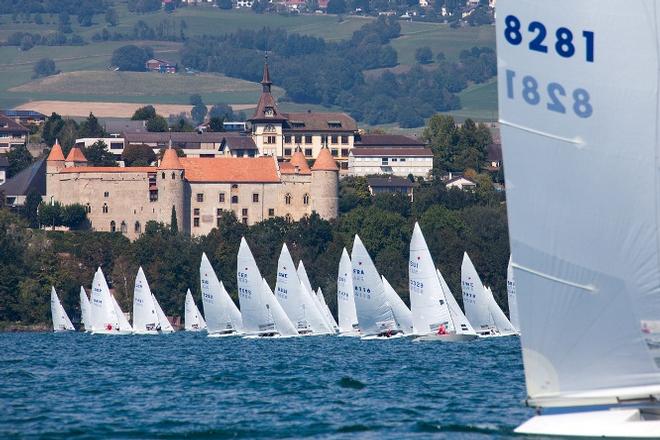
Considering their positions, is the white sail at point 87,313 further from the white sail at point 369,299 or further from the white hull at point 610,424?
the white hull at point 610,424

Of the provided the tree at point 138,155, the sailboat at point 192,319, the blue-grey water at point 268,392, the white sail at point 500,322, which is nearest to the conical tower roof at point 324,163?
the tree at point 138,155

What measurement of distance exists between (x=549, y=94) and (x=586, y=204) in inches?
66.0

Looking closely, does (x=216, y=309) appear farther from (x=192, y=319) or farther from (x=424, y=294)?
(x=424, y=294)

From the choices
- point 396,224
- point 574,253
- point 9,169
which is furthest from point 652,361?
point 9,169

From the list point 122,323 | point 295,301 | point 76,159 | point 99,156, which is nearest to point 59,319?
point 122,323

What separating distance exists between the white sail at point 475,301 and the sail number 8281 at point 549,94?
48.1 meters

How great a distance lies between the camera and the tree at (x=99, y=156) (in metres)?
178

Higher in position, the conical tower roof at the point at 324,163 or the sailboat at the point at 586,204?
the conical tower roof at the point at 324,163

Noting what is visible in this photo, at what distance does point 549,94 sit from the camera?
2250 centimetres

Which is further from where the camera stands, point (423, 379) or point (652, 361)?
point (423, 379)

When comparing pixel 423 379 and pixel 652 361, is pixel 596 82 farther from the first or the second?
pixel 423 379

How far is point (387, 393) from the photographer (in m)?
36.4

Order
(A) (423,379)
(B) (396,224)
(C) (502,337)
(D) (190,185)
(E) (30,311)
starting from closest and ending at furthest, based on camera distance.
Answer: (A) (423,379) < (C) (502,337) < (E) (30,311) < (B) (396,224) < (D) (190,185)

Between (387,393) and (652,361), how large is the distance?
44.7 feet
